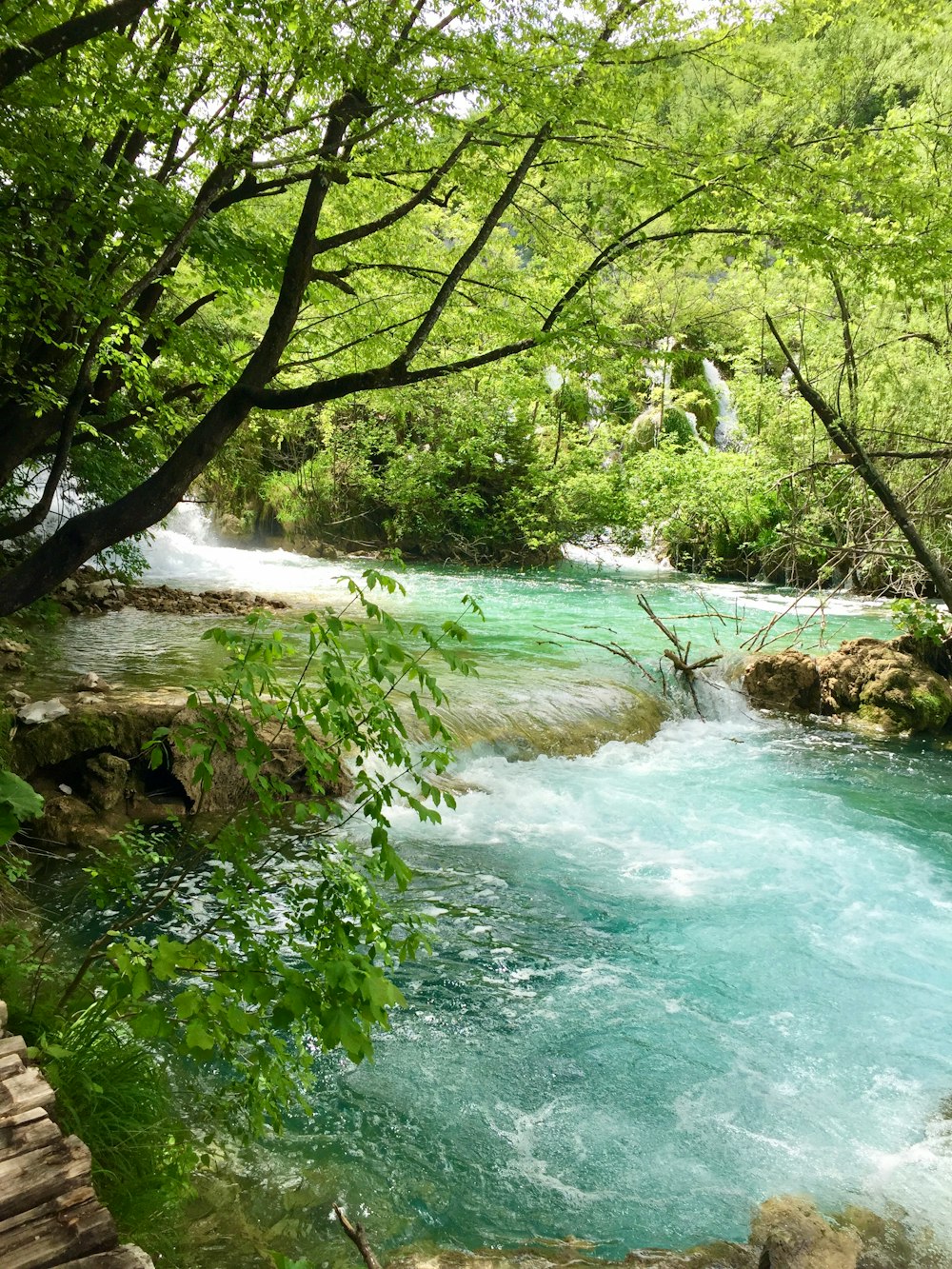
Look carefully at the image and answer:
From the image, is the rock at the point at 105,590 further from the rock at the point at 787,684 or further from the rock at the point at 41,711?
the rock at the point at 787,684

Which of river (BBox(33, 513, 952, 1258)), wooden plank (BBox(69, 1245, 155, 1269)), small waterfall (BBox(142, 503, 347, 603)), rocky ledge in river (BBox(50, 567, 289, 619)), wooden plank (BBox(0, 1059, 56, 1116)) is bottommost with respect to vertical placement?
river (BBox(33, 513, 952, 1258))

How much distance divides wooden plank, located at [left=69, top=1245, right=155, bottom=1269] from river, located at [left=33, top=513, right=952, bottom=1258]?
5.08 feet

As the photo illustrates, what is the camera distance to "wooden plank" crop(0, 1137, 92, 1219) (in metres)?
1.81

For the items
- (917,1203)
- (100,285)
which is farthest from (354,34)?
(917,1203)

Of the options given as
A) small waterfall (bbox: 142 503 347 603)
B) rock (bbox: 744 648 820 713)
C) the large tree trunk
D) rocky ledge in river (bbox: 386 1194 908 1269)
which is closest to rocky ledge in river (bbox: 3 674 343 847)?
rocky ledge in river (bbox: 386 1194 908 1269)

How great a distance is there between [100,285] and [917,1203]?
21.0 ft

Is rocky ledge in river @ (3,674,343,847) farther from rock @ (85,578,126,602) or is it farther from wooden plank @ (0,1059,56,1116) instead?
rock @ (85,578,126,602)

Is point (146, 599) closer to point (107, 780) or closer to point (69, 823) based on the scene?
point (107, 780)

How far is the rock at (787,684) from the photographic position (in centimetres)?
1148

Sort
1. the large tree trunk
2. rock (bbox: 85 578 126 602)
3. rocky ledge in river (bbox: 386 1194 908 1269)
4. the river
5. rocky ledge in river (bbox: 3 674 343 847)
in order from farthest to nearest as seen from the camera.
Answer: rock (bbox: 85 578 126 602) < rocky ledge in river (bbox: 3 674 343 847) < the large tree trunk < the river < rocky ledge in river (bbox: 386 1194 908 1269)

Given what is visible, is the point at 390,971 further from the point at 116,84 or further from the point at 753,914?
the point at 116,84

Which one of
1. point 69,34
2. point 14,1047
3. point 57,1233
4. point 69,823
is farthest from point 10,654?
point 57,1233

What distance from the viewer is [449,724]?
8.69 metres

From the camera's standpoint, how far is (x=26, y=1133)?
1969mm
